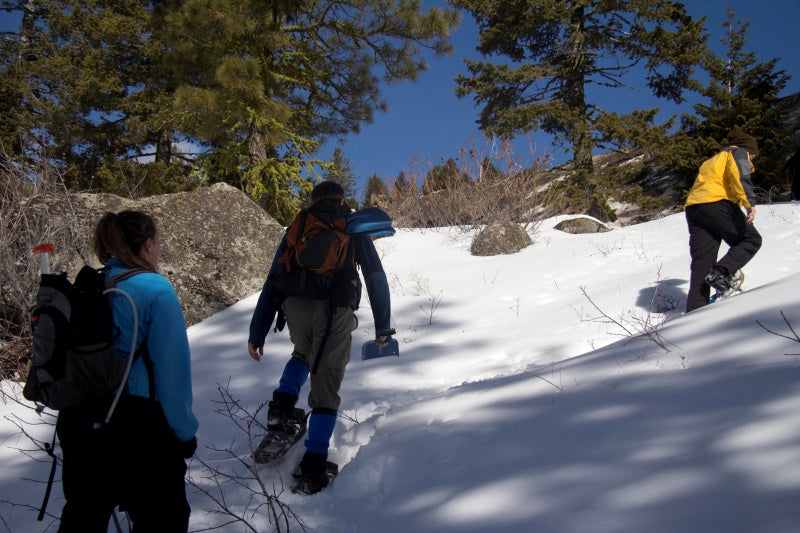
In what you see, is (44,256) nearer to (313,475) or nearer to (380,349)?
(313,475)

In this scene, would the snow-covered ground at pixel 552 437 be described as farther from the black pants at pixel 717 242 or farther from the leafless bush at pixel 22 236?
the leafless bush at pixel 22 236

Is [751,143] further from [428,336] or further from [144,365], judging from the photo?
[144,365]

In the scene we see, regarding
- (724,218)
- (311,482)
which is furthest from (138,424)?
(724,218)

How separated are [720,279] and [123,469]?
4.17 m

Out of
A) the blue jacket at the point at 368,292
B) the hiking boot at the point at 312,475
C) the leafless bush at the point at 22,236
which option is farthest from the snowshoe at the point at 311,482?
the leafless bush at the point at 22,236

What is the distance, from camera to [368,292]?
2.43 m

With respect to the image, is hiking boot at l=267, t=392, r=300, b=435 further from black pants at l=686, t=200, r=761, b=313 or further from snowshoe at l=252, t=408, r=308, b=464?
black pants at l=686, t=200, r=761, b=313

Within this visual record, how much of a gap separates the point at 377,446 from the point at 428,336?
230cm

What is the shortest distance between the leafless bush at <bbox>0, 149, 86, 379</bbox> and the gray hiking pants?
10.9 ft

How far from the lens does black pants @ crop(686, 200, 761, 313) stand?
12.1ft

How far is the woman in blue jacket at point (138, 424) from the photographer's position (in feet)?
4.33

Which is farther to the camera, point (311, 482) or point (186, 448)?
point (311, 482)

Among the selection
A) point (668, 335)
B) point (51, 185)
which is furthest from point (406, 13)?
point (668, 335)

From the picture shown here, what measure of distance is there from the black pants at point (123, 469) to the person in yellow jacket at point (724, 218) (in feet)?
13.0
